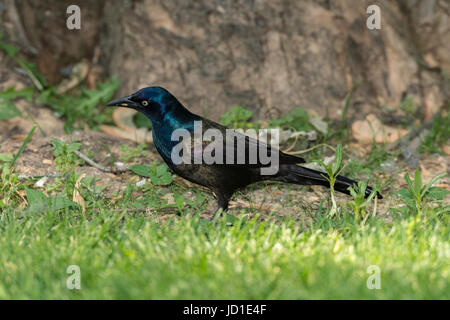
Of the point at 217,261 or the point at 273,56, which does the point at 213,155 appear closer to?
the point at 217,261

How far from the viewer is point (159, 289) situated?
8.47 ft

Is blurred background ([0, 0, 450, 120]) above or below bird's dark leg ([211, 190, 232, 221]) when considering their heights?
above

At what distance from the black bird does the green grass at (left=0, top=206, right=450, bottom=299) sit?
0.53 metres

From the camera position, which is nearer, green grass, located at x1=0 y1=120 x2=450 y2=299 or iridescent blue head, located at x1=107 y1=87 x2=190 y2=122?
green grass, located at x1=0 y1=120 x2=450 y2=299

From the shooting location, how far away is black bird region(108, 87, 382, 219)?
3.93 meters

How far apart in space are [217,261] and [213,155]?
4.11 ft

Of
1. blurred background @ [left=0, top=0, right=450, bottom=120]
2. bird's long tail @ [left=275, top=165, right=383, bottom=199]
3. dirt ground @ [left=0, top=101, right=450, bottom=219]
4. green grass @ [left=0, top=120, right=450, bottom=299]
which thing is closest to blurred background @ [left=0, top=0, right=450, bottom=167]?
blurred background @ [left=0, top=0, right=450, bottom=120]

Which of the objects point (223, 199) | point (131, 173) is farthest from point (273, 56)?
point (223, 199)

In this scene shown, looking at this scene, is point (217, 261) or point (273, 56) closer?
point (217, 261)

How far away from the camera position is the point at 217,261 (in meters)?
2.81

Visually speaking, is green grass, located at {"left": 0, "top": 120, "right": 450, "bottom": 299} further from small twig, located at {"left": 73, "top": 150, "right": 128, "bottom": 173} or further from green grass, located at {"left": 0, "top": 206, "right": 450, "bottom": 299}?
small twig, located at {"left": 73, "top": 150, "right": 128, "bottom": 173}

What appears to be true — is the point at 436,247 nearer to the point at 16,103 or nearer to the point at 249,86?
the point at 249,86

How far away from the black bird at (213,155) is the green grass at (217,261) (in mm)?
526
